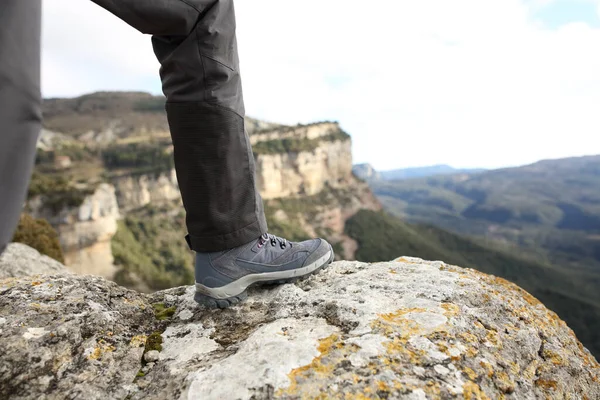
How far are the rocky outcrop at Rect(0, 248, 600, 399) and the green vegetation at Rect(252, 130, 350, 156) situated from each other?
50920 millimetres

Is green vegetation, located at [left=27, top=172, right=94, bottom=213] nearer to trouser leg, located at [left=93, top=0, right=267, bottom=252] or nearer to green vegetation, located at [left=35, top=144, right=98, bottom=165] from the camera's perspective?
green vegetation, located at [left=35, top=144, right=98, bottom=165]

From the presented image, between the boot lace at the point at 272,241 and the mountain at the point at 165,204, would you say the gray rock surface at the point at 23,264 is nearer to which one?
the boot lace at the point at 272,241

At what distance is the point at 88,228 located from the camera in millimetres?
24359

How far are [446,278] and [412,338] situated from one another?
72cm

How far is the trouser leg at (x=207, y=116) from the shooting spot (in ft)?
4.85

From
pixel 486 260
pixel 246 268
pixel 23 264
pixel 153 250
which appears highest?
pixel 246 268

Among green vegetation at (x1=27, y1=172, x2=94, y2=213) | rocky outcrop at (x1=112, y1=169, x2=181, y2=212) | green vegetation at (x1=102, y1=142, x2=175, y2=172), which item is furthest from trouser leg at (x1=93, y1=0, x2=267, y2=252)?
green vegetation at (x1=102, y1=142, x2=175, y2=172)

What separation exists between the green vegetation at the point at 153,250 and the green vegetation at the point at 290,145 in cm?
1645

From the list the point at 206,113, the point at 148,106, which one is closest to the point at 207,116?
the point at 206,113

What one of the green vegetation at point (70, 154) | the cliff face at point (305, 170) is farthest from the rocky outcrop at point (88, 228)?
the cliff face at point (305, 170)

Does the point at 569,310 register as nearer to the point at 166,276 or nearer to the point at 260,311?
the point at 166,276

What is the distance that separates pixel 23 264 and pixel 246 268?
3350 mm

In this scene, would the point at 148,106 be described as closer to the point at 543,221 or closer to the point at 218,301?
the point at 218,301

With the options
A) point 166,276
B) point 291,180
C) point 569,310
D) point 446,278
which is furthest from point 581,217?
point 446,278
